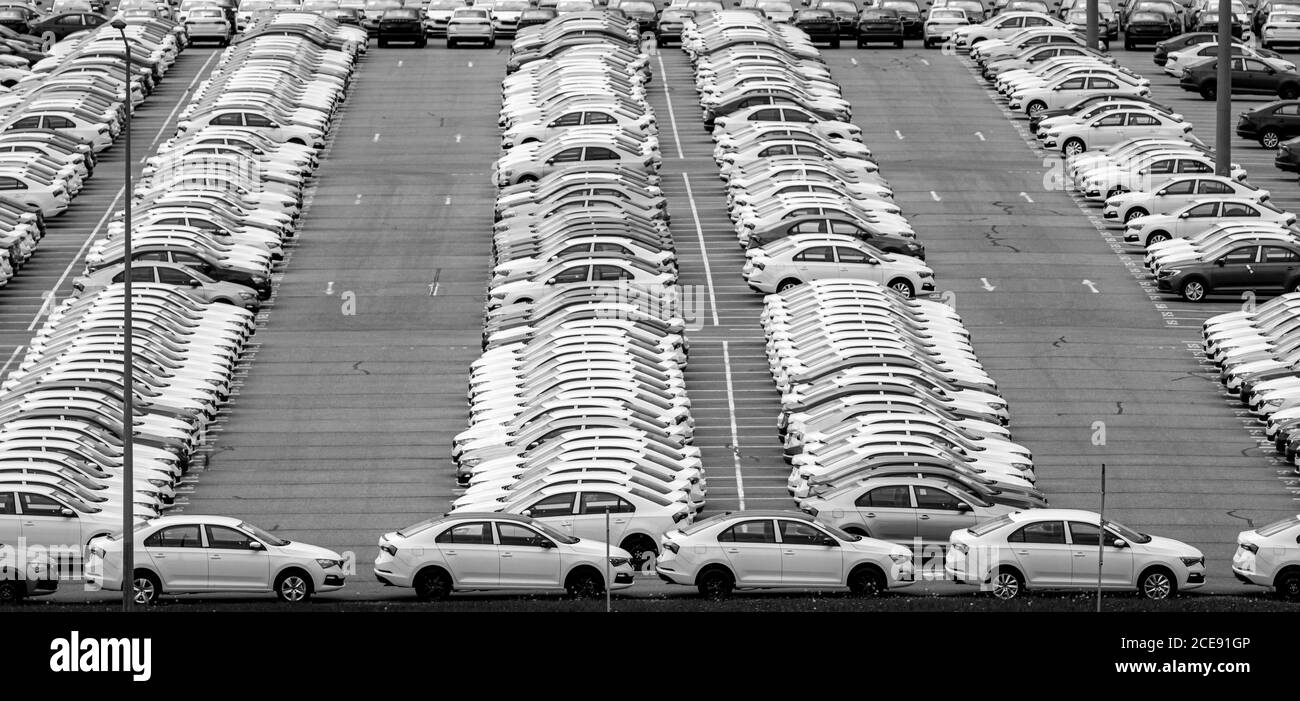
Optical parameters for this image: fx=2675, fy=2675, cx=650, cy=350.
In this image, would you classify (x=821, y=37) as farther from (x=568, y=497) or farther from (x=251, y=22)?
(x=568, y=497)

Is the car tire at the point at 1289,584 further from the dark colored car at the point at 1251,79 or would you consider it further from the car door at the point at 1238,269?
the dark colored car at the point at 1251,79

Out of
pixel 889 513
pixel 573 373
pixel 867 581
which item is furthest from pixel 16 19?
pixel 867 581

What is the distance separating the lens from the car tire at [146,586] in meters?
38.7

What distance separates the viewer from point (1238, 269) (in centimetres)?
5806

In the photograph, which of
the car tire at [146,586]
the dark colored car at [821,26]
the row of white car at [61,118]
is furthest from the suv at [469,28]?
the car tire at [146,586]

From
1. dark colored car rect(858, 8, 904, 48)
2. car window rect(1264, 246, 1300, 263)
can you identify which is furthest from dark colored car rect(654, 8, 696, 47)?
car window rect(1264, 246, 1300, 263)

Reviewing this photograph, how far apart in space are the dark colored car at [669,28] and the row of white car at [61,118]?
15.6 m

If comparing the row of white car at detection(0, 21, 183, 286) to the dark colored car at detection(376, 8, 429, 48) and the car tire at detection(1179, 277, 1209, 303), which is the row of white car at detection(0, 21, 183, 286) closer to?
the dark colored car at detection(376, 8, 429, 48)

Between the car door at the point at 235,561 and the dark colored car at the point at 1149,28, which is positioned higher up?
the dark colored car at the point at 1149,28

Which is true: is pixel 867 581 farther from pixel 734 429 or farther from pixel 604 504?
pixel 734 429

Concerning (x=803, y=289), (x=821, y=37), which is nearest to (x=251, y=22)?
(x=821, y=37)

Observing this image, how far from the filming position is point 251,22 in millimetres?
88812

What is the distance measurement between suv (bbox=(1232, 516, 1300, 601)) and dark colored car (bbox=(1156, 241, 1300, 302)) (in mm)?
18950
